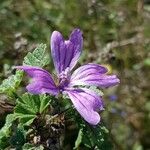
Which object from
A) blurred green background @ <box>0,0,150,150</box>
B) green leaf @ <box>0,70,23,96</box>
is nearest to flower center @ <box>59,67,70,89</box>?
green leaf @ <box>0,70,23,96</box>

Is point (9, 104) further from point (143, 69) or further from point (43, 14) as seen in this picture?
point (143, 69)

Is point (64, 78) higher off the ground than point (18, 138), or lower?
higher

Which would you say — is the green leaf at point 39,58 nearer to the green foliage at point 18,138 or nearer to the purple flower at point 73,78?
the purple flower at point 73,78

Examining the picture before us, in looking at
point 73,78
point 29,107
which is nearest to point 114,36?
point 73,78

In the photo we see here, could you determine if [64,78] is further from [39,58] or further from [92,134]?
[92,134]

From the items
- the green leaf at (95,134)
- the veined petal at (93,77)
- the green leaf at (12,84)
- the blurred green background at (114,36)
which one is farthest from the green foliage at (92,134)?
the blurred green background at (114,36)

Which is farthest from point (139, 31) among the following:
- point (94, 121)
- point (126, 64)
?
point (94, 121)

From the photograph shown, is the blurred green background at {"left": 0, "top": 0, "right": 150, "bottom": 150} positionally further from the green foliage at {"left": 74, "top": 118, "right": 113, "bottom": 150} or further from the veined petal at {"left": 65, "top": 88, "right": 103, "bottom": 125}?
the veined petal at {"left": 65, "top": 88, "right": 103, "bottom": 125}
